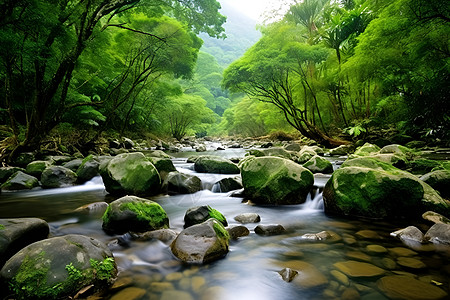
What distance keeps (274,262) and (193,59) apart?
16772 millimetres

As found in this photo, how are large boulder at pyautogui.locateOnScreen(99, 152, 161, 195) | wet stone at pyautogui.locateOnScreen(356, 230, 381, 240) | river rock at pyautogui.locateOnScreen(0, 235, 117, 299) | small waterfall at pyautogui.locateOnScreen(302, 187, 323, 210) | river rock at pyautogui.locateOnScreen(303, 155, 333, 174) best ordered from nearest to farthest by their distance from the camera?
river rock at pyautogui.locateOnScreen(0, 235, 117, 299), wet stone at pyautogui.locateOnScreen(356, 230, 381, 240), small waterfall at pyautogui.locateOnScreen(302, 187, 323, 210), large boulder at pyautogui.locateOnScreen(99, 152, 161, 195), river rock at pyautogui.locateOnScreen(303, 155, 333, 174)

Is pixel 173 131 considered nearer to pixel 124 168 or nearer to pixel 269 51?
pixel 269 51

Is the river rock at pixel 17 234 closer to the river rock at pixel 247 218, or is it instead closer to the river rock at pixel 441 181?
A: the river rock at pixel 247 218

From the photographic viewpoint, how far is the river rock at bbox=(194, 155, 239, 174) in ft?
25.6

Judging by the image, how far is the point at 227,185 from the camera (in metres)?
6.03

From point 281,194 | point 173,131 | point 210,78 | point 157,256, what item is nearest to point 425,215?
point 281,194

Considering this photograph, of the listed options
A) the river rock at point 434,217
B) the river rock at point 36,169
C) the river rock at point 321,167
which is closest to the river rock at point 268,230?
the river rock at point 434,217

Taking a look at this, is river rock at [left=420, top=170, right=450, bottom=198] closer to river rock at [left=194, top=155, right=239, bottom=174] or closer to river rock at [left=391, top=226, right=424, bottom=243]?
river rock at [left=391, top=226, right=424, bottom=243]

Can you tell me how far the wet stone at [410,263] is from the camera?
7.87 ft

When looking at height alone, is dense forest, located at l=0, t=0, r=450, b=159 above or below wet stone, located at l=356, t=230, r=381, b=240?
above

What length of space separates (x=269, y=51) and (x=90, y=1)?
33.0 feet

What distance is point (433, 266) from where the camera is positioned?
2371 millimetres

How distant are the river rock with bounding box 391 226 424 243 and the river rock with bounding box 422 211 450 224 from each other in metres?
0.60

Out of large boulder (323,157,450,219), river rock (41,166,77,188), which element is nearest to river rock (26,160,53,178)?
river rock (41,166,77,188)
